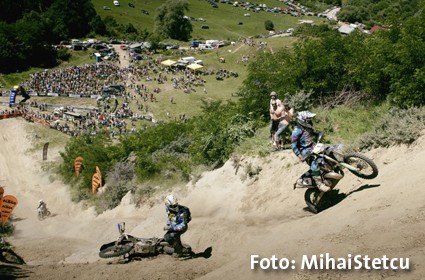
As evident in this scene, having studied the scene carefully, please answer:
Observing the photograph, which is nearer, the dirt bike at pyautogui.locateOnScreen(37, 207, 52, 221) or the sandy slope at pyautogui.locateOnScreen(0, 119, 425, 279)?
the sandy slope at pyautogui.locateOnScreen(0, 119, 425, 279)

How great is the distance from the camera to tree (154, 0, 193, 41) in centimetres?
10402

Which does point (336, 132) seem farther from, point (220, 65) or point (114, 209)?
point (220, 65)

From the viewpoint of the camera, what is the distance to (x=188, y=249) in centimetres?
1249

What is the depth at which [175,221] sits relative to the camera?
12188mm

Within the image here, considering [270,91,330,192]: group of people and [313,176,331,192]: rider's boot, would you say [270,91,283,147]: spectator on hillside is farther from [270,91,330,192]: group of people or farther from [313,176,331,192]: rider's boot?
[313,176,331,192]: rider's boot

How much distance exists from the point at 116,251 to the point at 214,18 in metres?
121

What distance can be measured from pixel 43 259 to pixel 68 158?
1451 cm

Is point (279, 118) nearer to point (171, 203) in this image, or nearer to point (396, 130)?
point (396, 130)

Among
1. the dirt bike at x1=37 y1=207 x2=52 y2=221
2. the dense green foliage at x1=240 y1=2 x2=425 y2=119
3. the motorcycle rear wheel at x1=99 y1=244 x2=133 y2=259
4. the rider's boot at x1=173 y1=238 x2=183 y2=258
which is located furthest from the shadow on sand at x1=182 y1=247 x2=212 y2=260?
the dirt bike at x1=37 y1=207 x2=52 y2=221

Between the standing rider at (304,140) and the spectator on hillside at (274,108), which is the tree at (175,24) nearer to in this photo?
the spectator on hillside at (274,108)

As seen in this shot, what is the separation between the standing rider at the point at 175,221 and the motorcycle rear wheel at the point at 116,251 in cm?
154

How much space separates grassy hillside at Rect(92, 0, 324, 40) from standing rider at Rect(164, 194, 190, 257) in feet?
331

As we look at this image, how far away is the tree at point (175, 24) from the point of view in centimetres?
10402

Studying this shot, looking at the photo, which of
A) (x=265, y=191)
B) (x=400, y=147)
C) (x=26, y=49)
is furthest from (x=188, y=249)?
(x=26, y=49)
